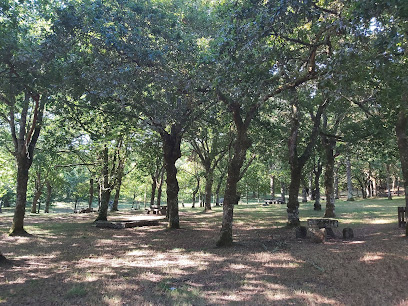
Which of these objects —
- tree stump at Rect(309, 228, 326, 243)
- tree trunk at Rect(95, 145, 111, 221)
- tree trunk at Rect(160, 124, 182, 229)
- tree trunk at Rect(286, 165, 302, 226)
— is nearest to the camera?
tree stump at Rect(309, 228, 326, 243)

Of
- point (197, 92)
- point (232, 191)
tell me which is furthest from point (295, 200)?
point (197, 92)

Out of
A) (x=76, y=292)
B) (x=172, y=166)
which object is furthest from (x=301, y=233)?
(x=76, y=292)

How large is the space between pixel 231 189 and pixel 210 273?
3.62 metres

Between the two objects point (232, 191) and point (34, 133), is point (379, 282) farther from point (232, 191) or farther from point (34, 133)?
point (34, 133)

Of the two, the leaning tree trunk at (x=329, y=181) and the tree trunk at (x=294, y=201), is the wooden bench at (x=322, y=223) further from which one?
the leaning tree trunk at (x=329, y=181)

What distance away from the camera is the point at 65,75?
920 cm

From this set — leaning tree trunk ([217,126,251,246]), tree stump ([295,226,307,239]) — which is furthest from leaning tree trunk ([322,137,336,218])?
leaning tree trunk ([217,126,251,246])

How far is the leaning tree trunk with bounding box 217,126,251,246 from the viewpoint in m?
9.72

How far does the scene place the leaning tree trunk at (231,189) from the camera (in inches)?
Answer: 383

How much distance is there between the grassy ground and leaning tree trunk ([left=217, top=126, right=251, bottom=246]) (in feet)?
1.69

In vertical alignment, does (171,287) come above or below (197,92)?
below

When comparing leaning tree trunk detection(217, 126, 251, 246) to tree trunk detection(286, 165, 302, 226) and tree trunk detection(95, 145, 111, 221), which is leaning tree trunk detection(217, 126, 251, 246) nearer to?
tree trunk detection(286, 165, 302, 226)

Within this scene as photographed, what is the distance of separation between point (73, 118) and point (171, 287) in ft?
32.1

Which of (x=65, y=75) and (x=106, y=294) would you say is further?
(x=65, y=75)
